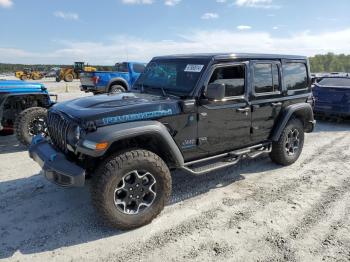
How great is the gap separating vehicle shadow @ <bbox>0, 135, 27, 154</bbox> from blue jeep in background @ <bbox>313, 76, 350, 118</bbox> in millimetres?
8252

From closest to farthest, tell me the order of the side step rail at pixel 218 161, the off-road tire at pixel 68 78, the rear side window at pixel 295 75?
the side step rail at pixel 218 161
the rear side window at pixel 295 75
the off-road tire at pixel 68 78

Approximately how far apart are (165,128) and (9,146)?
182 inches

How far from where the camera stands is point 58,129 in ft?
12.6

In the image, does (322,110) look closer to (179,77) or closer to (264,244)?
(179,77)

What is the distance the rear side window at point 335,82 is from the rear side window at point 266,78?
6.00 metres

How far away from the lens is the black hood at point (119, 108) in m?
3.45

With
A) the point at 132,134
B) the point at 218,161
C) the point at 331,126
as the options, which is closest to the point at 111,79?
the point at 331,126

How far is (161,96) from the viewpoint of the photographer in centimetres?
423

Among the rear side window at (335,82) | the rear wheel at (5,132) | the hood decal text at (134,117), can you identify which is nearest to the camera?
the hood decal text at (134,117)

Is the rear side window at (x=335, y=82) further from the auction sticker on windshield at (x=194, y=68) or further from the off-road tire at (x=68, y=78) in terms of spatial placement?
the off-road tire at (x=68, y=78)

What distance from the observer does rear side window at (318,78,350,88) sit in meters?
10.0

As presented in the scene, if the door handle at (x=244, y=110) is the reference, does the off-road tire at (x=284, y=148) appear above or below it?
below

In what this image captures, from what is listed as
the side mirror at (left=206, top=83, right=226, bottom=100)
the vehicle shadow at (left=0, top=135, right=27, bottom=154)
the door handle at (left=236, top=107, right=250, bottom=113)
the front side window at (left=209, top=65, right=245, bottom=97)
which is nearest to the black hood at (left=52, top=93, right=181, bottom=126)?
the side mirror at (left=206, top=83, right=226, bottom=100)

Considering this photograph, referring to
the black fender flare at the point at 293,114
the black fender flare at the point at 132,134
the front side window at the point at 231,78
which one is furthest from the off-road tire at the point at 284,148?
the black fender flare at the point at 132,134
